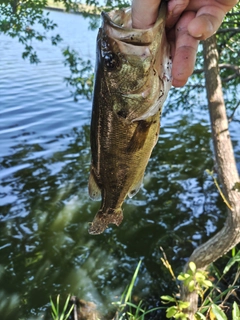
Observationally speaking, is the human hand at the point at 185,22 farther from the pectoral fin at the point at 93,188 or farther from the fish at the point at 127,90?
the pectoral fin at the point at 93,188

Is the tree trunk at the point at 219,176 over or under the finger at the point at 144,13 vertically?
under

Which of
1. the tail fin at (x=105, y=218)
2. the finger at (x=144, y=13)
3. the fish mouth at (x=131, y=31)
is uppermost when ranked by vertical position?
the finger at (x=144, y=13)

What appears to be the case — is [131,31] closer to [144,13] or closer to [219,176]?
[144,13]

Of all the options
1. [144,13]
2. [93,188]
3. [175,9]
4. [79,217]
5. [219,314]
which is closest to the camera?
[144,13]

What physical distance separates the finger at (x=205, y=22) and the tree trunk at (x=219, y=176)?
2.60m

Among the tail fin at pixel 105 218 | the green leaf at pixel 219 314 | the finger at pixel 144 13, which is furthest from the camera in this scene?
the green leaf at pixel 219 314

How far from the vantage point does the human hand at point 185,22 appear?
1666 mm

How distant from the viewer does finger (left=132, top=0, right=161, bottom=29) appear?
1.62 meters

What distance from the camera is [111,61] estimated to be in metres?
1.83

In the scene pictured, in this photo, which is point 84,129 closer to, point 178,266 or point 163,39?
point 178,266

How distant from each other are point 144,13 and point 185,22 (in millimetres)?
258

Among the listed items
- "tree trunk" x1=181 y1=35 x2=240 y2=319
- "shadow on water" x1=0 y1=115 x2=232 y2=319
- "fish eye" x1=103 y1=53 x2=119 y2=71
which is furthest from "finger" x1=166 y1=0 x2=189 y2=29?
"shadow on water" x1=0 y1=115 x2=232 y2=319

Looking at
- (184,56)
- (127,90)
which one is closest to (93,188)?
(127,90)

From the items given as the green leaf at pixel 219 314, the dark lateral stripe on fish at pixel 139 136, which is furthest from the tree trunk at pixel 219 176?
the dark lateral stripe on fish at pixel 139 136
